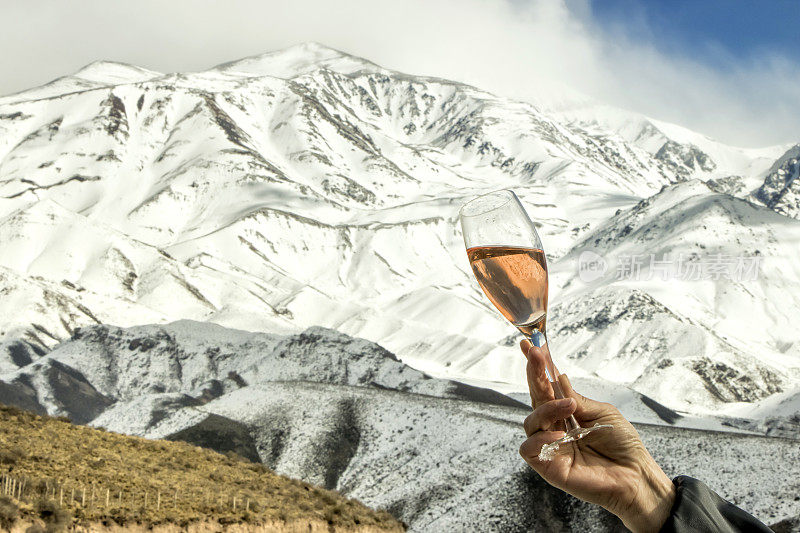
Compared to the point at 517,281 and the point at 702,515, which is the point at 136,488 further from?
the point at 702,515

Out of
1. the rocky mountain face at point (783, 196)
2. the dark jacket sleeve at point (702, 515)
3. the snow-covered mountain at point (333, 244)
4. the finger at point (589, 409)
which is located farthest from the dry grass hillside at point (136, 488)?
the rocky mountain face at point (783, 196)

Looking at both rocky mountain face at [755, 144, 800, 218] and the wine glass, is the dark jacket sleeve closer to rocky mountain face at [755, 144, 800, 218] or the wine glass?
the wine glass

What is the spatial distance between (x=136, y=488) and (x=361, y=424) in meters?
21.0

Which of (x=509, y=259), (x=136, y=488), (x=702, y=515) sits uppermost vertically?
(x=509, y=259)

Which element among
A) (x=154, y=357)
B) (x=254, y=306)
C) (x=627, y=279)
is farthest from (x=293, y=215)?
(x=154, y=357)

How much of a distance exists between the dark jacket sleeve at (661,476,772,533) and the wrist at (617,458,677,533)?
0.07 meters

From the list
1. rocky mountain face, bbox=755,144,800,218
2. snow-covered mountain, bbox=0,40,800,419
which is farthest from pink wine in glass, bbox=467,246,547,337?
rocky mountain face, bbox=755,144,800,218

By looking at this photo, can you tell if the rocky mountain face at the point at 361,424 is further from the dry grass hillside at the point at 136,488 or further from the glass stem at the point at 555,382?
the glass stem at the point at 555,382

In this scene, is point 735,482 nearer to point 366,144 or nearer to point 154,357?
point 154,357

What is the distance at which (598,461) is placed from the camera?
7.39ft

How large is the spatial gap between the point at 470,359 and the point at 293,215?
58.1 metres

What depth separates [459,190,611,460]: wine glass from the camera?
8.11ft

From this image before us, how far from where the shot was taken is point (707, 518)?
1.90m
